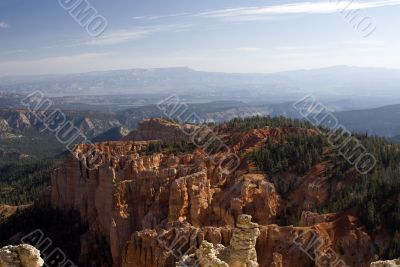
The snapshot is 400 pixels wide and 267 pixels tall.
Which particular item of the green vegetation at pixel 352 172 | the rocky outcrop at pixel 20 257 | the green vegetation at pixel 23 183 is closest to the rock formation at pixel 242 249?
the rocky outcrop at pixel 20 257

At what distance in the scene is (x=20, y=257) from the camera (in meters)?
13.5

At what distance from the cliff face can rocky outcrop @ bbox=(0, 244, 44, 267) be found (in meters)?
20.4

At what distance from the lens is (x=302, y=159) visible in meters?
55.7

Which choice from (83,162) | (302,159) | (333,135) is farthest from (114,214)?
(333,135)

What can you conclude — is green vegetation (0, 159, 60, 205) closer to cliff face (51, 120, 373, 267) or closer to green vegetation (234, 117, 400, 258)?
cliff face (51, 120, 373, 267)

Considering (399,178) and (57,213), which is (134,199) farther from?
(399,178)

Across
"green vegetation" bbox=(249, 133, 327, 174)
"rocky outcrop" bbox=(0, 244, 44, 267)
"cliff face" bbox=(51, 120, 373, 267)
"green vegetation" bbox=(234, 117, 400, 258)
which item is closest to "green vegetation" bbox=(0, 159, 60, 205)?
"cliff face" bbox=(51, 120, 373, 267)

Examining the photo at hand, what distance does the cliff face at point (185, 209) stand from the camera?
35.4 metres

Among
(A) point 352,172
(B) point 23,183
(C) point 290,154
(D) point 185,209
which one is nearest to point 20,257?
(D) point 185,209

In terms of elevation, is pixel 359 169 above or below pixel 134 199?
above

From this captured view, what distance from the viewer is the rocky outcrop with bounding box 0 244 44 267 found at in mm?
13367

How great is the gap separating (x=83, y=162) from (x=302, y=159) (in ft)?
85.9

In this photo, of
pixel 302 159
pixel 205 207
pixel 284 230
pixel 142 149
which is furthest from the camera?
pixel 142 149

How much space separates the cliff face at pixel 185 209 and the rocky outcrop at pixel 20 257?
20.4 m
